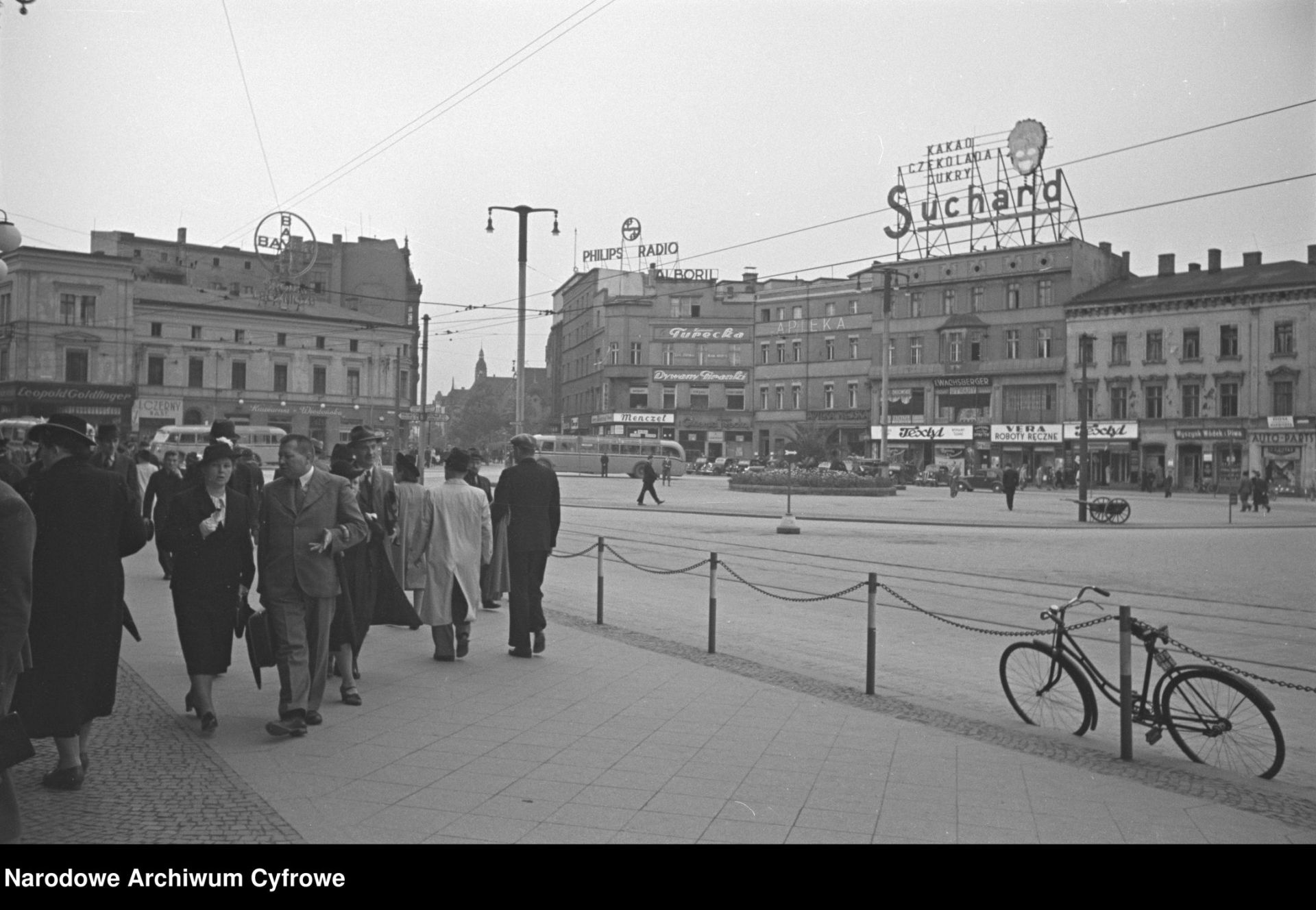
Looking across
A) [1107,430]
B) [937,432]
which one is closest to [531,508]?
[1107,430]

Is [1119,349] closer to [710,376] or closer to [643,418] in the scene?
[710,376]

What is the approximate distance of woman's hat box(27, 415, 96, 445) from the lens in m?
5.51

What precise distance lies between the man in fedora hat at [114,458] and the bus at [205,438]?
4411cm

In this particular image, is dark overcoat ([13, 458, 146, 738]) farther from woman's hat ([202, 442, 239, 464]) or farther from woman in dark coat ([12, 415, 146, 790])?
woman's hat ([202, 442, 239, 464])

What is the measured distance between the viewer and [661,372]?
9150 cm

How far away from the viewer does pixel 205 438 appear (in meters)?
59.9

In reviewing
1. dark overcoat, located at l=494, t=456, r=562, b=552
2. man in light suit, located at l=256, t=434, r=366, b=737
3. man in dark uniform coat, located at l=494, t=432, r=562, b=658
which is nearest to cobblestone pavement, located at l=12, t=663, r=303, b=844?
man in light suit, located at l=256, t=434, r=366, b=737

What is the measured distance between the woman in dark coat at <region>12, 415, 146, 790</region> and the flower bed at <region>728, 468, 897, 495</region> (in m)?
39.8

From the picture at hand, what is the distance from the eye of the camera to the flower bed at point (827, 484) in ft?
150

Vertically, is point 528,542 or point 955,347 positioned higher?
point 955,347

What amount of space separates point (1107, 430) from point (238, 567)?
68133 millimetres

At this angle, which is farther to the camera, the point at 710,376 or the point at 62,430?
the point at 710,376

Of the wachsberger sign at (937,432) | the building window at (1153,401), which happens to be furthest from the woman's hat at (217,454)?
the wachsberger sign at (937,432)
